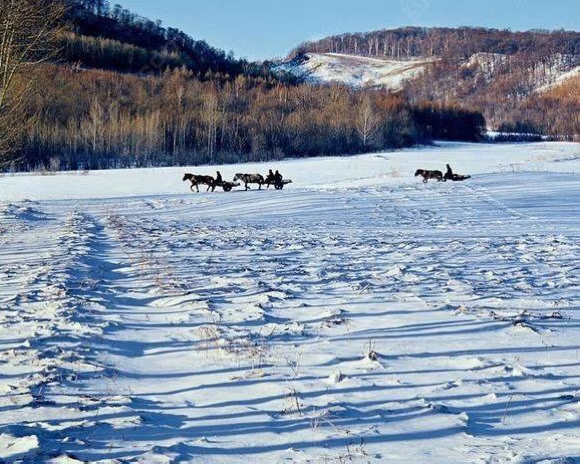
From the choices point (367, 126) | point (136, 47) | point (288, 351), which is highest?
point (136, 47)

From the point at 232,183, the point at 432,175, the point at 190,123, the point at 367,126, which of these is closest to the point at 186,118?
the point at 190,123

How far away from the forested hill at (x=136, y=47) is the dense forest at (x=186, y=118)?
0.39 meters

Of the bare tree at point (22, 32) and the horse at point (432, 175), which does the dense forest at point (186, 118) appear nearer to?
the horse at point (432, 175)

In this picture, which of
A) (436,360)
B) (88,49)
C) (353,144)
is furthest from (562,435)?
(88,49)

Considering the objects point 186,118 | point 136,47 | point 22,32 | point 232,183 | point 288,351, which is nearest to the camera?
point 288,351

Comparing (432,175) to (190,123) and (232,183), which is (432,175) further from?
(190,123)

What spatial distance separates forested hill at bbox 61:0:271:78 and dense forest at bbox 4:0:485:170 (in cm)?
A: 39

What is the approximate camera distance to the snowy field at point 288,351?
372 centimetres

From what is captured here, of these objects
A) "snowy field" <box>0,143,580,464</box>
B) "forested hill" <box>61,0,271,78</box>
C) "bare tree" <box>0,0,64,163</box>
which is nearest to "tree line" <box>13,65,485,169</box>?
"forested hill" <box>61,0,271,78</box>

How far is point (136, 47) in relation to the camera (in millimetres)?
123688

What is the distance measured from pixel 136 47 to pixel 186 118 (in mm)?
54794

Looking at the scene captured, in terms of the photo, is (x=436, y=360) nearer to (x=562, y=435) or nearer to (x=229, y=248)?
(x=562, y=435)

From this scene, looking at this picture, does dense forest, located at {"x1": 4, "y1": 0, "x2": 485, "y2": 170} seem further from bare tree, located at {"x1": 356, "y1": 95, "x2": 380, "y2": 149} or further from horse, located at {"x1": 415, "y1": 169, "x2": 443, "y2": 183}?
horse, located at {"x1": 415, "y1": 169, "x2": 443, "y2": 183}

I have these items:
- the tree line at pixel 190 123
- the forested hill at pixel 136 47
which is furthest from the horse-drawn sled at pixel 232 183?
the forested hill at pixel 136 47
